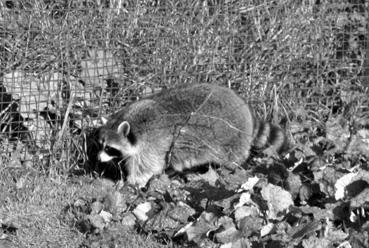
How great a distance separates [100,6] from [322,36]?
2067mm

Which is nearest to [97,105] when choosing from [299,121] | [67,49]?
[67,49]

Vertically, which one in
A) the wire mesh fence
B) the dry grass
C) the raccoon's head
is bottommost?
the dry grass

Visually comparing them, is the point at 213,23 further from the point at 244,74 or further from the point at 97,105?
the point at 97,105

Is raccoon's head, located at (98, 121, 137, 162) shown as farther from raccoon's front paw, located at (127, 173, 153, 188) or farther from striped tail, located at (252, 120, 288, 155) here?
striped tail, located at (252, 120, 288, 155)

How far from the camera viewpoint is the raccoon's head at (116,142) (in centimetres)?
618

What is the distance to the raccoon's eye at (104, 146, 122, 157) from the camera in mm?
6203

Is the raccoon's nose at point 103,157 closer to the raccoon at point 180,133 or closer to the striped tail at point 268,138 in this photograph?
the raccoon at point 180,133

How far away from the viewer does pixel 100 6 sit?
6.80 metres

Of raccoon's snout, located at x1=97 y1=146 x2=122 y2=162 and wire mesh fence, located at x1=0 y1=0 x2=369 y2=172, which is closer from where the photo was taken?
raccoon's snout, located at x1=97 y1=146 x2=122 y2=162

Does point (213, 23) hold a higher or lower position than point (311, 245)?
higher

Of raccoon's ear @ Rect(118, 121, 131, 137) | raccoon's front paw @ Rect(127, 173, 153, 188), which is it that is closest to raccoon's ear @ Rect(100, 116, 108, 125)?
raccoon's ear @ Rect(118, 121, 131, 137)

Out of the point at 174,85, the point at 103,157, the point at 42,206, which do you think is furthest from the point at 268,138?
A: the point at 42,206

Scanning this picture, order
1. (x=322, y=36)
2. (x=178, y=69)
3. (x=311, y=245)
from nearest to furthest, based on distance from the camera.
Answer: (x=311, y=245)
(x=178, y=69)
(x=322, y=36)

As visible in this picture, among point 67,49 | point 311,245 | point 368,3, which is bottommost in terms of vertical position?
point 311,245
